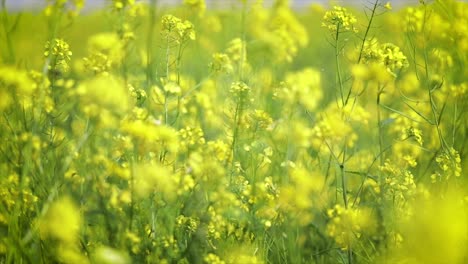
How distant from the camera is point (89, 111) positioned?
5.51 feet

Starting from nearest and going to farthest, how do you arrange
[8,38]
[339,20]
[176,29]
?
[8,38] < [339,20] < [176,29]

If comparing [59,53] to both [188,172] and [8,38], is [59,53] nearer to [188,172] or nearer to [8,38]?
[8,38]

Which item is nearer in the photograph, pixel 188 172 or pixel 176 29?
pixel 188 172

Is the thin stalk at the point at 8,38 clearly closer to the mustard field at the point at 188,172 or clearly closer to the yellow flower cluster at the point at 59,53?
the mustard field at the point at 188,172

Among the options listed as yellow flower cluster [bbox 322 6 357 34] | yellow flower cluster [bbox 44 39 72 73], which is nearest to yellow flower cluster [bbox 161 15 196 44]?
yellow flower cluster [bbox 44 39 72 73]

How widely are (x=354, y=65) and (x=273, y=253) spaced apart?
2.06ft

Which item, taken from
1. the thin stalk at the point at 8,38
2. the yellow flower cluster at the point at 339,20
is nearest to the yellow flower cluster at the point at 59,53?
the thin stalk at the point at 8,38

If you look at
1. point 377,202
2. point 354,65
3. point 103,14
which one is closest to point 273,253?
point 377,202

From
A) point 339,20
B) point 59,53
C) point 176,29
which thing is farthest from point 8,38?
point 339,20

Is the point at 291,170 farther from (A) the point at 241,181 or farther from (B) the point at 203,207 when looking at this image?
(B) the point at 203,207

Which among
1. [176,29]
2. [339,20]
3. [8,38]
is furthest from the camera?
[176,29]

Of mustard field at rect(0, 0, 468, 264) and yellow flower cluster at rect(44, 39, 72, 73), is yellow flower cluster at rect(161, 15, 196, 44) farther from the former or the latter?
yellow flower cluster at rect(44, 39, 72, 73)

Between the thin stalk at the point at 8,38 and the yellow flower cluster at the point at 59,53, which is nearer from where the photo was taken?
the thin stalk at the point at 8,38

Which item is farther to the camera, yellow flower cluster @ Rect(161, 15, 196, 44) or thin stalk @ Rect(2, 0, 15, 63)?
yellow flower cluster @ Rect(161, 15, 196, 44)
